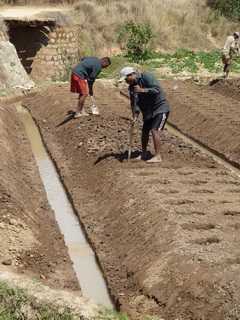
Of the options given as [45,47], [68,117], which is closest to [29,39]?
[45,47]

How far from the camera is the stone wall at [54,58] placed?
23547mm

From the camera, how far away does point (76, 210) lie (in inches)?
380

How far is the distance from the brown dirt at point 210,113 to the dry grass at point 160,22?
24.0 ft

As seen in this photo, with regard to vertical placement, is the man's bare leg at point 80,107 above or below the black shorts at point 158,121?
below

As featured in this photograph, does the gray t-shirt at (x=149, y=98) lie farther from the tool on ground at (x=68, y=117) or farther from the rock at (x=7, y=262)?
the tool on ground at (x=68, y=117)

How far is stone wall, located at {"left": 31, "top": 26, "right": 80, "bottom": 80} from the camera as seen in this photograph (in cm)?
2355

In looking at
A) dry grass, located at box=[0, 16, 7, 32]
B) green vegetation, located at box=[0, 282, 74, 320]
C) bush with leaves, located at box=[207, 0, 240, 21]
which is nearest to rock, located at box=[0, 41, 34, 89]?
dry grass, located at box=[0, 16, 7, 32]

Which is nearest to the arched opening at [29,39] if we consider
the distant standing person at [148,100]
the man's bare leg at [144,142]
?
the man's bare leg at [144,142]

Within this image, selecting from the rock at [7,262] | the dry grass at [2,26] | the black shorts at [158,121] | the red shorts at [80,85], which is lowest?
the dry grass at [2,26]

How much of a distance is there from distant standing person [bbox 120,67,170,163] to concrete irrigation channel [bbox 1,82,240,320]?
2.26 feet

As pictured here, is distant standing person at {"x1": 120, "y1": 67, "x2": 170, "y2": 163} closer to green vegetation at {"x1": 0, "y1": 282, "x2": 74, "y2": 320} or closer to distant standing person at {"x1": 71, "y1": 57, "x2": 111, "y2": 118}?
distant standing person at {"x1": 71, "y1": 57, "x2": 111, "y2": 118}

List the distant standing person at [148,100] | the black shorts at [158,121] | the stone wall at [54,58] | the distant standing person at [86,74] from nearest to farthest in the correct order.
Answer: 1. the distant standing person at [148,100]
2. the black shorts at [158,121]
3. the distant standing person at [86,74]
4. the stone wall at [54,58]

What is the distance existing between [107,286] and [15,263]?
3.68 ft

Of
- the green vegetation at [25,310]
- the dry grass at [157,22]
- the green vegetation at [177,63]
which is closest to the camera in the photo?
the green vegetation at [25,310]
